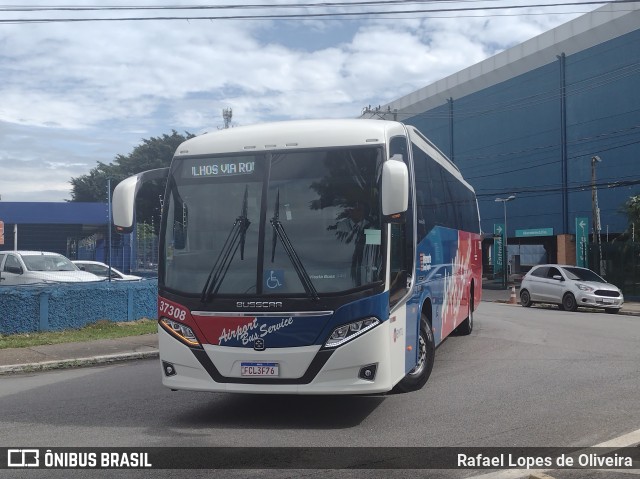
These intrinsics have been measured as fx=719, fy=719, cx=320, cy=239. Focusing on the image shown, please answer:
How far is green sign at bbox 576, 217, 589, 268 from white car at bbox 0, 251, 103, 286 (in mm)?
24680

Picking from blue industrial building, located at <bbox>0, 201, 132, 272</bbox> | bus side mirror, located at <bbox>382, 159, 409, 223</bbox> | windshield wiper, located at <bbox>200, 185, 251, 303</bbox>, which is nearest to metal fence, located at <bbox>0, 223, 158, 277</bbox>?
blue industrial building, located at <bbox>0, 201, 132, 272</bbox>

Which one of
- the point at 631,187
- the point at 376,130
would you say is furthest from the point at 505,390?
the point at 631,187

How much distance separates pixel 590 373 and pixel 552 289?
14.7 metres

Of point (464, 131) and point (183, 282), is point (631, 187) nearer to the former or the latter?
point (464, 131)

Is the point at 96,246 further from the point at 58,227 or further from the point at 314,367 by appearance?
the point at 314,367

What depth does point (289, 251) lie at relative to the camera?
7246 millimetres

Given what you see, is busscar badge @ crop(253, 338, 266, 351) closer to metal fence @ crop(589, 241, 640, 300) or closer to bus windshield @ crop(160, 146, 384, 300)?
bus windshield @ crop(160, 146, 384, 300)

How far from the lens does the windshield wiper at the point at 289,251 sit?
7.11 metres

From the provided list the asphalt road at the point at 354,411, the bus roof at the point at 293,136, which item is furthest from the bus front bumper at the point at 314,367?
the bus roof at the point at 293,136

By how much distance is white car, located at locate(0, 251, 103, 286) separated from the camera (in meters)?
17.6

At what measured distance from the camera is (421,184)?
9273mm

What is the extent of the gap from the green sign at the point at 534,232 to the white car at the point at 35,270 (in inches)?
1378

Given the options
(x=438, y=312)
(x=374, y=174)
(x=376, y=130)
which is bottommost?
(x=438, y=312)

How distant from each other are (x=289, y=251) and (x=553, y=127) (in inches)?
1638
